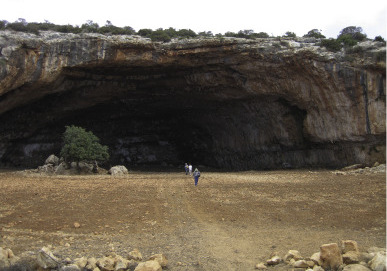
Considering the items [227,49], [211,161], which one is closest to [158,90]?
[227,49]

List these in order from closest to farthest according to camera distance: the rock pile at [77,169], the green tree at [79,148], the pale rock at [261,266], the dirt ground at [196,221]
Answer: the pale rock at [261,266] < the dirt ground at [196,221] < the rock pile at [77,169] < the green tree at [79,148]

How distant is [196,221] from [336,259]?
16.9ft

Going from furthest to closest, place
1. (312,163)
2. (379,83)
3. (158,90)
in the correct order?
(158,90) → (312,163) → (379,83)

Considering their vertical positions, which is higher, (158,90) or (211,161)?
(158,90)

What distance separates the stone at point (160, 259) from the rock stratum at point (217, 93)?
2176 centimetres

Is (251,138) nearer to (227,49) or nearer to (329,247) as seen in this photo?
(227,49)

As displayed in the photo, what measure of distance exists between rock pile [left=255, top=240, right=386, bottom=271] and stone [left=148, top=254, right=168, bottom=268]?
219cm

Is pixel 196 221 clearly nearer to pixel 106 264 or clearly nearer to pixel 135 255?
pixel 135 255

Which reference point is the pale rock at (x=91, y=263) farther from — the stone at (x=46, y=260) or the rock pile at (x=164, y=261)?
the stone at (x=46, y=260)

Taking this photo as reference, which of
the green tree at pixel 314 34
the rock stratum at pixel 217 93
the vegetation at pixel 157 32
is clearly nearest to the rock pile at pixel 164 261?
the rock stratum at pixel 217 93

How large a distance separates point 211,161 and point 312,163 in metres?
18.5

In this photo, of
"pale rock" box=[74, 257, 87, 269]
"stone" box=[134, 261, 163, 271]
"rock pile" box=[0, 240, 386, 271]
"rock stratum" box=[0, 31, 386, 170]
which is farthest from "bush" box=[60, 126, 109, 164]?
"stone" box=[134, 261, 163, 271]

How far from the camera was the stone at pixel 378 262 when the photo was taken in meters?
7.39

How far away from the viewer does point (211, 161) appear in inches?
1881
